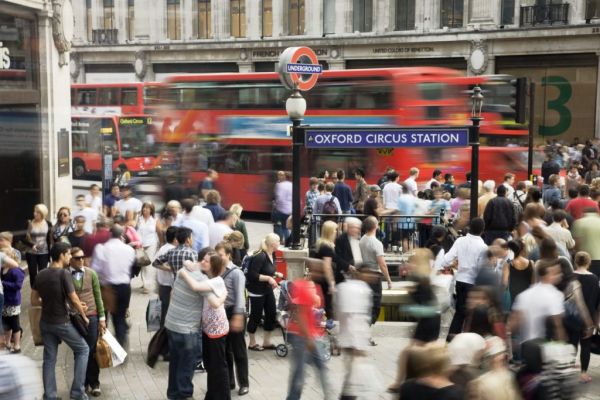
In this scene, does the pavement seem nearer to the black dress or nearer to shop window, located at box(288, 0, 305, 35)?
the black dress

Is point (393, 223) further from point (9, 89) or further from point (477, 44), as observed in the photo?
point (477, 44)

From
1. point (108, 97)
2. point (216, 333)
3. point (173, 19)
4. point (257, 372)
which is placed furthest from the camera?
point (173, 19)

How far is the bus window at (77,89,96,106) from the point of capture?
35281mm

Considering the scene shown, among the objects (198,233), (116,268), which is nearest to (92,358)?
(116,268)

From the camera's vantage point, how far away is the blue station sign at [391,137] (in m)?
11.9

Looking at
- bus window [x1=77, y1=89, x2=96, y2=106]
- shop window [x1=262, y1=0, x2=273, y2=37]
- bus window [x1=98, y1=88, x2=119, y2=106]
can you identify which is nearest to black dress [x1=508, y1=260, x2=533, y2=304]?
bus window [x1=98, y1=88, x2=119, y2=106]

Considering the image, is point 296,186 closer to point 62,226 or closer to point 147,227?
point 147,227

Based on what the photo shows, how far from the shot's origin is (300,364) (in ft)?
27.0

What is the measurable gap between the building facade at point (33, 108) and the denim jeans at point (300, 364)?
32.9 feet

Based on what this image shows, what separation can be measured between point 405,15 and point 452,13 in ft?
7.15

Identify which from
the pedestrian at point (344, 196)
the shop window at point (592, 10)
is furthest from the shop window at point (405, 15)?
the pedestrian at point (344, 196)

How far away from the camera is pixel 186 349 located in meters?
8.66

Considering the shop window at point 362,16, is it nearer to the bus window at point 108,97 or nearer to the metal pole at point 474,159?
the bus window at point 108,97

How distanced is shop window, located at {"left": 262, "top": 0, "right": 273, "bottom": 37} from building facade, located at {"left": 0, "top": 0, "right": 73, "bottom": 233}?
2261cm
